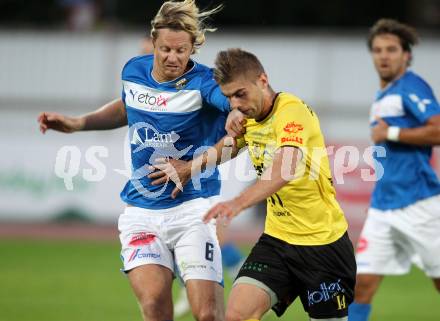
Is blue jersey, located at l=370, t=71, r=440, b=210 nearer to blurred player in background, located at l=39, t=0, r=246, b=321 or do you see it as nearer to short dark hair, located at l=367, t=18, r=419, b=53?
short dark hair, located at l=367, t=18, r=419, b=53

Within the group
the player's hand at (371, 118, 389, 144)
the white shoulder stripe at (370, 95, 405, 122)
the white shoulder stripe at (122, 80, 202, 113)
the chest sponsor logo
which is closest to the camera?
the chest sponsor logo

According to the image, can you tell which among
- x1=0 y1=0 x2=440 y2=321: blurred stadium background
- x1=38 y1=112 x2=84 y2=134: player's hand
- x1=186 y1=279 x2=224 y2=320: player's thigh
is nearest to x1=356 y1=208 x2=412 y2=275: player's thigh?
x1=186 y1=279 x2=224 y2=320: player's thigh

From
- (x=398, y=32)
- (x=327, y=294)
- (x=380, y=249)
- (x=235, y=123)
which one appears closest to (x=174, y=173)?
(x=235, y=123)

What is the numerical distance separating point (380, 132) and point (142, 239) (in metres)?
2.45

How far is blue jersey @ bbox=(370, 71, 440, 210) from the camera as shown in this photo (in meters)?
7.61

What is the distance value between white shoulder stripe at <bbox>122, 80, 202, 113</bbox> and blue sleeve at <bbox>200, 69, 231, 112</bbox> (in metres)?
0.05

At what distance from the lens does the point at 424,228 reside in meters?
7.62

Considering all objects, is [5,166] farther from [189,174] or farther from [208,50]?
[189,174]

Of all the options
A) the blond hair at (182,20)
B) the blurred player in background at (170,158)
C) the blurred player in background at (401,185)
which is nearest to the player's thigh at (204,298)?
the blurred player in background at (170,158)

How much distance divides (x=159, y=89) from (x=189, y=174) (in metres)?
0.63

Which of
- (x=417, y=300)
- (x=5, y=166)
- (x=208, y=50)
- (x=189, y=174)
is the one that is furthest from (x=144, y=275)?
(x=208, y=50)

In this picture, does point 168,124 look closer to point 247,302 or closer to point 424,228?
point 247,302

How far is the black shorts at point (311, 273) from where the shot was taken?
577cm

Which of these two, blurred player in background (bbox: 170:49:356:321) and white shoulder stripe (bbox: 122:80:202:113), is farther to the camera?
white shoulder stripe (bbox: 122:80:202:113)
